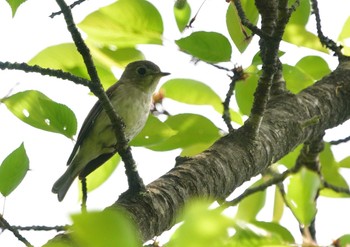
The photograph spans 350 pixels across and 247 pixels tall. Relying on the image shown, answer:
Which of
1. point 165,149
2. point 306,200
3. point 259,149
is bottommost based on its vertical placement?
point 306,200

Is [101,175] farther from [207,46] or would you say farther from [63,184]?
[63,184]

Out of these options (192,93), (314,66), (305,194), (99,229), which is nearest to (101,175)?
(192,93)

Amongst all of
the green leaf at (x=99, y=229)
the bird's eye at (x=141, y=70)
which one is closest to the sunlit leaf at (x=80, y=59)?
the green leaf at (x=99, y=229)

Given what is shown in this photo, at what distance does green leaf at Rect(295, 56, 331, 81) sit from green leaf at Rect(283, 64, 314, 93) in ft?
0.10

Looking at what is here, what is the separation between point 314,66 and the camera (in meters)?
3.40

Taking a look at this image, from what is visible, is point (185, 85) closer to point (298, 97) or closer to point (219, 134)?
point (219, 134)

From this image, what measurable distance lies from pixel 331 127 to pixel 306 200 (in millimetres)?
2102

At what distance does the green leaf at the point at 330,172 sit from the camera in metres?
2.98

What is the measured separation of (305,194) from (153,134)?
1724mm

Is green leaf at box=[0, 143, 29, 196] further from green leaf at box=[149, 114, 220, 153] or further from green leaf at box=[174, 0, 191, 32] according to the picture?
green leaf at box=[174, 0, 191, 32]

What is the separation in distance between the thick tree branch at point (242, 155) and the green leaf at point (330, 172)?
144 millimetres

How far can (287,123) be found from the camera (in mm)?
3002

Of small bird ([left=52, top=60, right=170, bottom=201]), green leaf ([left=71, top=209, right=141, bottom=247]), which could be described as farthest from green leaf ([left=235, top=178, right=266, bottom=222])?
green leaf ([left=71, top=209, right=141, bottom=247])

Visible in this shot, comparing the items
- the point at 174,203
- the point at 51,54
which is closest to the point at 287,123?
the point at 174,203
